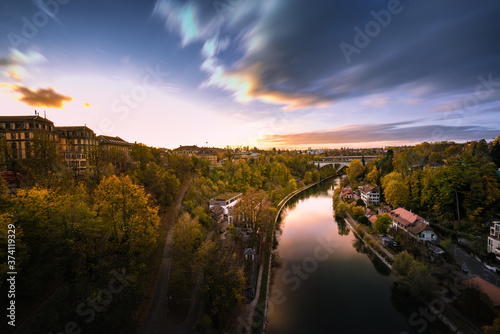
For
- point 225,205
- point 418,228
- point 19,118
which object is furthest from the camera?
point 225,205

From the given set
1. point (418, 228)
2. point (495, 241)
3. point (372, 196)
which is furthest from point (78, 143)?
point (372, 196)

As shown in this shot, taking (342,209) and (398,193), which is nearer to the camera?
(398,193)

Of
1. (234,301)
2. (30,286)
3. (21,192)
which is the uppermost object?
(21,192)

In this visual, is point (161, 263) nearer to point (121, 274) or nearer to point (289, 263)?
point (121, 274)

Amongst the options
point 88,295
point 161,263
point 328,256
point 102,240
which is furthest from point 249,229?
point 88,295

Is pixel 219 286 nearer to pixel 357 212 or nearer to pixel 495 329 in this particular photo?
pixel 495 329

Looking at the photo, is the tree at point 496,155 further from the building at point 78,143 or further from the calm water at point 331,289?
the building at point 78,143
